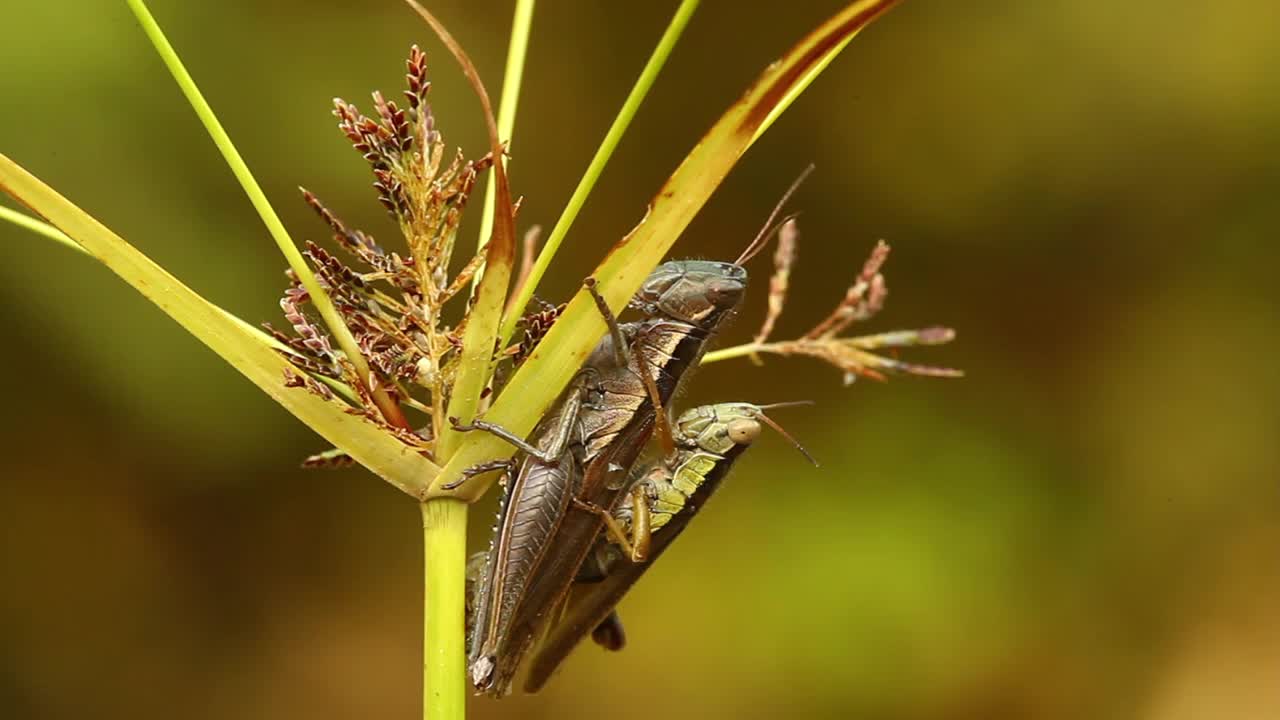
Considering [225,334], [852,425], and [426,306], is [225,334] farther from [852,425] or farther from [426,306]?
[852,425]

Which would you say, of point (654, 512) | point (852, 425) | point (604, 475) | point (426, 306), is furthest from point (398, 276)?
point (852, 425)

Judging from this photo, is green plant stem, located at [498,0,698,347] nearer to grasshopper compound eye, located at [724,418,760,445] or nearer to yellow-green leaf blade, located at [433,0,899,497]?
yellow-green leaf blade, located at [433,0,899,497]

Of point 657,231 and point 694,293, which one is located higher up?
point 657,231

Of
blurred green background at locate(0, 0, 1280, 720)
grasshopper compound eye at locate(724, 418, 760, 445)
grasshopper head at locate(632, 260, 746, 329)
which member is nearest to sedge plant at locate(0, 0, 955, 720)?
grasshopper head at locate(632, 260, 746, 329)

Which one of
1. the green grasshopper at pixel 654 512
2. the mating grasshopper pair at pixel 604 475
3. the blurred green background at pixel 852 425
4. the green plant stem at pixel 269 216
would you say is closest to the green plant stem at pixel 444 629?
the green plant stem at pixel 269 216

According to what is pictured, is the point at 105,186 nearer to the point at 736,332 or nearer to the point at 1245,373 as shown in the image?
the point at 736,332

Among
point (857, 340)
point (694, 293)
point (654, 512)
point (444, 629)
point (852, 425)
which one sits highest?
point (857, 340)
